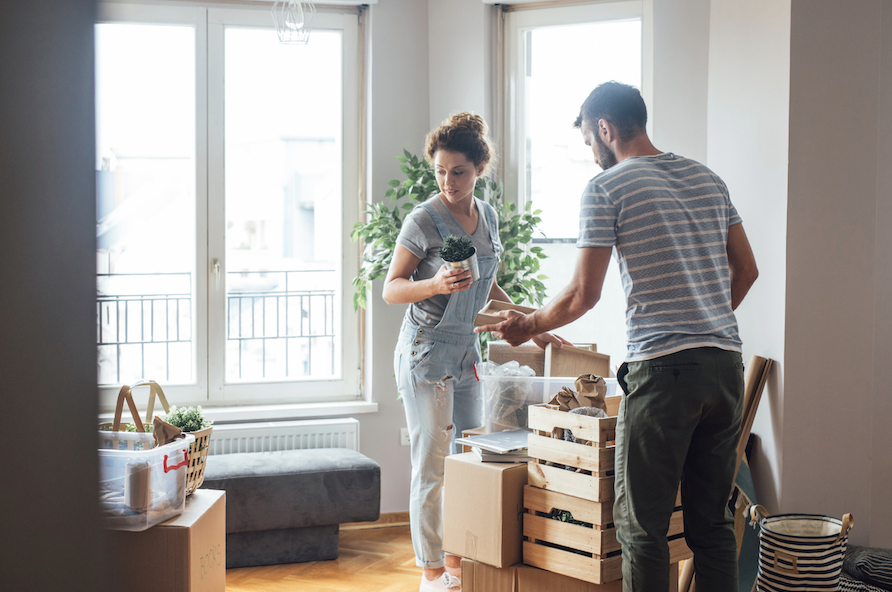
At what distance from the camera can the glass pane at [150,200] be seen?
3189mm

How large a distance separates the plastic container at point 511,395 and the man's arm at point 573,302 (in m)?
0.27

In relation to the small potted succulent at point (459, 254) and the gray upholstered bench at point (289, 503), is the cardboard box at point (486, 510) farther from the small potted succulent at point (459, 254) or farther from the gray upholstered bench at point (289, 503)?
the gray upholstered bench at point (289, 503)

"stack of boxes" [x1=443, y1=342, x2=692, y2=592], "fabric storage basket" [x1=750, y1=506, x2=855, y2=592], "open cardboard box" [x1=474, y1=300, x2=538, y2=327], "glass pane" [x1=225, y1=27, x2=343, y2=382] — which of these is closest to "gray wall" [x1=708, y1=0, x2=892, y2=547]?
"fabric storage basket" [x1=750, y1=506, x2=855, y2=592]

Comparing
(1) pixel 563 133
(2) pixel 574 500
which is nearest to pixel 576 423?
(2) pixel 574 500

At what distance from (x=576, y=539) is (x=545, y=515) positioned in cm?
12

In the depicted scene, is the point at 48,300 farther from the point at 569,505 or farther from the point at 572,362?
the point at 572,362

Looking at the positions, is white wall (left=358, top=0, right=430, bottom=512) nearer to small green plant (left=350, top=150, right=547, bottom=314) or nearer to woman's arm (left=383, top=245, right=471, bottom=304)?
small green plant (left=350, top=150, right=547, bottom=314)

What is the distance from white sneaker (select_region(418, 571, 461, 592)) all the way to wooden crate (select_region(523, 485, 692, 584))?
0.58 meters

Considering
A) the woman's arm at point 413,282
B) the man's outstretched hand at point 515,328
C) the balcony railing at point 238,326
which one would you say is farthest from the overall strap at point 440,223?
the balcony railing at point 238,326

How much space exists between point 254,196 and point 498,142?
1222 millimetres

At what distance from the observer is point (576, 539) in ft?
5.58

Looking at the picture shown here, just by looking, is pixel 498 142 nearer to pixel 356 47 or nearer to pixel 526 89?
pixel 526 89

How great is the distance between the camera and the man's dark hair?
158cm

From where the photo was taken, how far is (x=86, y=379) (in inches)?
9.5
